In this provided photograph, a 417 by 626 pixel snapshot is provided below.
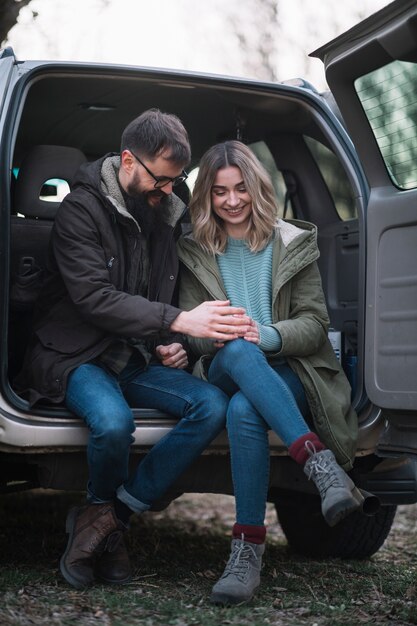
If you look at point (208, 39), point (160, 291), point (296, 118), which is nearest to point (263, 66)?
point (208, 39)

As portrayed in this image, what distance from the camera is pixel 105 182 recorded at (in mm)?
3346

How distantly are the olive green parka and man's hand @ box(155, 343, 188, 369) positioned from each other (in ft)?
0.19

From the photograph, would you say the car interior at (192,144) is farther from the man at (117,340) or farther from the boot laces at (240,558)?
the boot laces at (240,558)

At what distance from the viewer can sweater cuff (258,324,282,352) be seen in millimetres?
3221

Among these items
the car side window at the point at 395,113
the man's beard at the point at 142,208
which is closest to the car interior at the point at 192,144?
the man's beard at the point at 142,208

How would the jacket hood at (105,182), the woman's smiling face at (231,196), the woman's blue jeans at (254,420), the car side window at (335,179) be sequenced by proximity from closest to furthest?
the woman's blue jeans at (254,420), the jacket hood at (105,182), the woman's smiling face at (231,196), the car side window at (335,179)

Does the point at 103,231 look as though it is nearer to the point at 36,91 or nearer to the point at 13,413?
the point at 13,413

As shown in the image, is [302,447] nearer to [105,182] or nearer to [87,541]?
[87,541]

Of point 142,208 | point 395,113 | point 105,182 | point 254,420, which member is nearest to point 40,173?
point 105,182

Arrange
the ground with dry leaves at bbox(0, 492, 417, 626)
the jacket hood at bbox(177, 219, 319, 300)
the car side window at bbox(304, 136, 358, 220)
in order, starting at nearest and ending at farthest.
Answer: the ground with dry leaves at bbox(0, 492, 417, 626), the jacket hood at bbox(177, 219, 319, 300), the car side window at bbox(304, 136, 358, 220)

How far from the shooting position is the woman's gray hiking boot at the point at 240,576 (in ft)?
9.51

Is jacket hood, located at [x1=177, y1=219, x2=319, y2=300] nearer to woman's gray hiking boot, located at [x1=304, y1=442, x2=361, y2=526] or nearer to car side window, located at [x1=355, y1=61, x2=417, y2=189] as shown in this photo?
car side window, located at [x1=355, y1=61, x2=417, y2=189]

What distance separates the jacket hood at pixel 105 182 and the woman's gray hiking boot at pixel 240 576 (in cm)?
118

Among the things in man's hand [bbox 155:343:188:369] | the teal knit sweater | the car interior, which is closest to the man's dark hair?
the car interior
